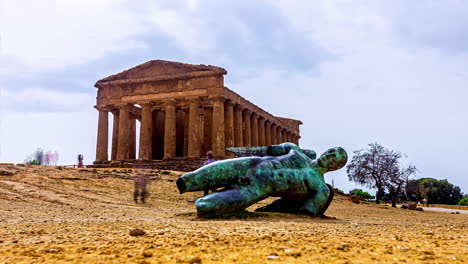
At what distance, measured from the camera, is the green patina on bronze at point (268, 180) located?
777 cm

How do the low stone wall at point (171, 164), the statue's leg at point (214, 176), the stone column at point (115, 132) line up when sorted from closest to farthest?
1. the statue's leg at point (214, 176)
2. the low stone wall at point (171, 164)
3. the stone column at point (115, 132)

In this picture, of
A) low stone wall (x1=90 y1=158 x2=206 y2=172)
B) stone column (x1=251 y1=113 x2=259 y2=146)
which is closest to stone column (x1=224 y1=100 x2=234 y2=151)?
low stone wall (x1=90 y1=158 x2=206 y2=172)

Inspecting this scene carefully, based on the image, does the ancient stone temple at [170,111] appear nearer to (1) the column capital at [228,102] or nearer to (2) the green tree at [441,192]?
(1) the column capital at [228,102]

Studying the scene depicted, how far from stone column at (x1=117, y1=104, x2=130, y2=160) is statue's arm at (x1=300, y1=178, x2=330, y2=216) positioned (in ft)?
95.2

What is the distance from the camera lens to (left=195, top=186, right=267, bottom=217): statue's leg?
7.57 m

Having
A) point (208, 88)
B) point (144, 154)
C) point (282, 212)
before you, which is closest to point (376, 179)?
point (208, 88)

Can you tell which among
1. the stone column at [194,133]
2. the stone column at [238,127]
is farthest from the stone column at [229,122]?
the stone column at [194,133]

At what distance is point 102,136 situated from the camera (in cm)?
3691

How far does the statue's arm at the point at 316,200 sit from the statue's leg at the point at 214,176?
1.67 m

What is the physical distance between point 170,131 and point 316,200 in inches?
1044

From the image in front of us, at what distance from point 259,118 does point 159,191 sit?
28871mm

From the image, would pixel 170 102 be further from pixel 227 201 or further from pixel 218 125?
pixel 227 201

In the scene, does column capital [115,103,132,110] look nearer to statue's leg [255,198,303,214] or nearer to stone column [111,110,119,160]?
stone column [111,110,119,160]

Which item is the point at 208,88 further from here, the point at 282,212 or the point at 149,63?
the point at 282,212
